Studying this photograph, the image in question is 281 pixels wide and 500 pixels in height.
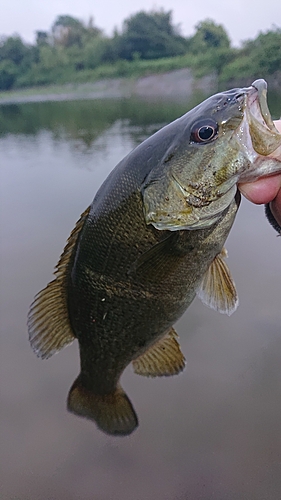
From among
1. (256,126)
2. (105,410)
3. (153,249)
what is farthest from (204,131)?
(105,410)

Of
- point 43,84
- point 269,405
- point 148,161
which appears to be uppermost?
point 43,84

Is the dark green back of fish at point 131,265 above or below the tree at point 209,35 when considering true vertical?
below

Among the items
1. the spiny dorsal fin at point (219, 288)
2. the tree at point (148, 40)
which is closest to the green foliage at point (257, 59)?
the tree at point (148, 40)

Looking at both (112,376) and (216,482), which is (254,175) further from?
(216,482)

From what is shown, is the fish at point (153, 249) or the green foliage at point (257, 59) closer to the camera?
the fish at point (153, 249)

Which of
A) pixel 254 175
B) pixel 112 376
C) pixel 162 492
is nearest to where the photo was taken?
pixel 254 175

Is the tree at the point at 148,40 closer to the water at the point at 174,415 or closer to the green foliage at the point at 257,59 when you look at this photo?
the green foliage at the point at 257,59

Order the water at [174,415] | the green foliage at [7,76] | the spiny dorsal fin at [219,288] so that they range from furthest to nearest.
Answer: the green foliage at [7,76] → the water at [174,415] → the spiny dorsal fin at [219,288]

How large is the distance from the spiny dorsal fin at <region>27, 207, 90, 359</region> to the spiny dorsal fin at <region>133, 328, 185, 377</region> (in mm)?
375

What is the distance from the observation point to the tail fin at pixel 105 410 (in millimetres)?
1787

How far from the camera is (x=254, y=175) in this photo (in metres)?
1.25

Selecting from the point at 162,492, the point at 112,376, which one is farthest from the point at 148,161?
the point at 162,492

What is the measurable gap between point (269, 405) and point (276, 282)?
1250mm

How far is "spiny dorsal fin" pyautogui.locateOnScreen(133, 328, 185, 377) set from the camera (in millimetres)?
1777
